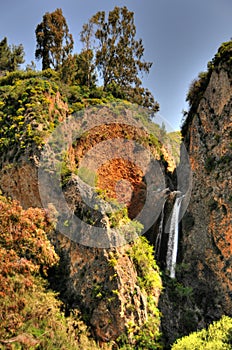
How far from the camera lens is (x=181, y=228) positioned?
2152 centimetres

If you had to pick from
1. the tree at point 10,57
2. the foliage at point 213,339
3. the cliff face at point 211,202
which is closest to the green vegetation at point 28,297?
the foliage at point 213,339

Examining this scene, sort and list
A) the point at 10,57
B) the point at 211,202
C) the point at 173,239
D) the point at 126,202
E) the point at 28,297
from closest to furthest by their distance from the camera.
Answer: the point at 28,297 → the point at 211,202 → the point at 173,239 → the point at 126,202 → the point at 10,57

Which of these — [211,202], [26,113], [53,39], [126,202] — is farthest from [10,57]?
[211,202]

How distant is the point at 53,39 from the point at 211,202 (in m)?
19.5

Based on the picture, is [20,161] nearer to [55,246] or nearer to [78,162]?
[78,162]

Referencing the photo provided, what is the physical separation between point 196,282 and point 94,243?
6.28m

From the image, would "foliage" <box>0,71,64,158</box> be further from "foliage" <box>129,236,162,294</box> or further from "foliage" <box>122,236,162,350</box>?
"foliage" <box>122,236,162,350</box>

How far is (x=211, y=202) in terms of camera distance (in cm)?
1891

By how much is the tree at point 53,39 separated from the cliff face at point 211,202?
13.0m

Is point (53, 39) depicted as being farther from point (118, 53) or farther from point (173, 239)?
point (173, 239)

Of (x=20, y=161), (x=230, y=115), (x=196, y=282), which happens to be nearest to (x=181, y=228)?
(x=196, y=282)

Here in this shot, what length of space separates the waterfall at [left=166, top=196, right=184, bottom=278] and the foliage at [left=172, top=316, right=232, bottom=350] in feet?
19.3

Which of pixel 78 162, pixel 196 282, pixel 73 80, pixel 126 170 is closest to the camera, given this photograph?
pixel 196 282

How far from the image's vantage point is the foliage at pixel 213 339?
12.2 meters
